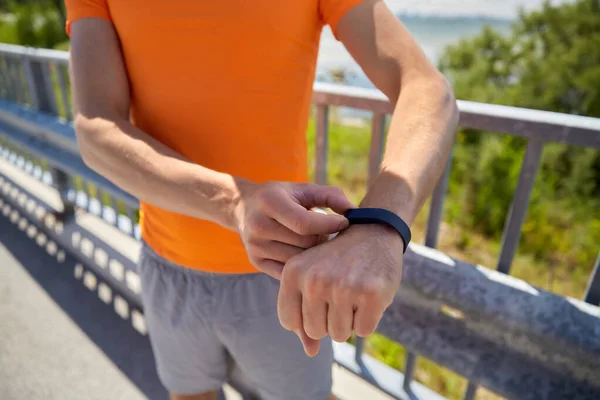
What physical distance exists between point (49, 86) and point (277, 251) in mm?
2694

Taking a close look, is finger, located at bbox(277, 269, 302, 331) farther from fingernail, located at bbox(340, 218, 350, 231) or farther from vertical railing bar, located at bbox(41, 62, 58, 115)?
vertical railing bar, located at bbox(41, 62, 58, 115)

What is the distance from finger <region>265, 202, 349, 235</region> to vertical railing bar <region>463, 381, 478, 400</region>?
1.14m

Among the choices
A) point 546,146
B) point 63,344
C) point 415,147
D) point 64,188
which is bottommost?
point 63,344

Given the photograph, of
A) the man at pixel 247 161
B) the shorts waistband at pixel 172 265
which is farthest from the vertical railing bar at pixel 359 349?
the shorts waistband at pixel 172 265

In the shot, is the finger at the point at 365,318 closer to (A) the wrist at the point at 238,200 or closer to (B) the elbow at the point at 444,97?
(A) the wrist at the point at 238,200

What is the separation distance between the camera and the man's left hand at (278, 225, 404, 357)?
2.06ft

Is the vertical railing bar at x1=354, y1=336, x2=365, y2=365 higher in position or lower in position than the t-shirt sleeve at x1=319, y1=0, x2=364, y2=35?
lower

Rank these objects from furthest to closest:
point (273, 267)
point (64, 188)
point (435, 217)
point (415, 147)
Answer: point (64, 188)
point (435, 217)
point (415, 147)
point (273, 267)

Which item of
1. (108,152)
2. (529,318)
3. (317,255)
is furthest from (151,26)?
(529,318)

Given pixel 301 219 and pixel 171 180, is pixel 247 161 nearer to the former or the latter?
pixel 171 180

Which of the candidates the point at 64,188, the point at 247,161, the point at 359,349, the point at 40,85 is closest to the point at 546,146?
the point at 359,349

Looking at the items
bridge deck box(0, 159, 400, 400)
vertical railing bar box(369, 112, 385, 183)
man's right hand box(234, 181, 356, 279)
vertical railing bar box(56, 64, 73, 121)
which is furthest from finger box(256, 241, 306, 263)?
vertical railing bar box(56, 64, 73, 121)

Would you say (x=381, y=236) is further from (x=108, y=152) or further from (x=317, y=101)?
A: (x=317, y=101)

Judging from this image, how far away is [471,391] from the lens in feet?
4.98
